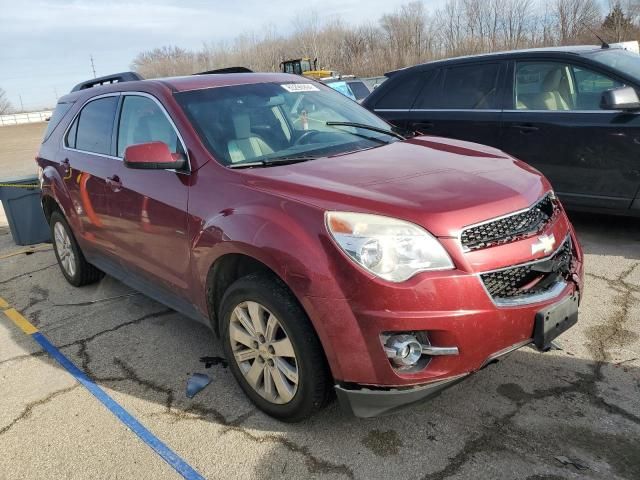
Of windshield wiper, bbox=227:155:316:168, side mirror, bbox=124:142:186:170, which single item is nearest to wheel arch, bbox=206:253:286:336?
windshield wiper, bbox=227:155:316:168

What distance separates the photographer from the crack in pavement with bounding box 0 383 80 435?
9.91 feet

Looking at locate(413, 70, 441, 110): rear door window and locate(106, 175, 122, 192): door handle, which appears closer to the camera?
locate(106, 175, 122, 192): door handle

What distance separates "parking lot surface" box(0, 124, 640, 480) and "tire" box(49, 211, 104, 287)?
3.15 feet

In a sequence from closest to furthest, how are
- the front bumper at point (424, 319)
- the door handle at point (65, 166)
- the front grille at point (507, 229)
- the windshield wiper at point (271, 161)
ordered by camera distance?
the front bumper at point (424, 319)
the front grille at point (507, 229)
the windshield wiper at point (271, 161)
the door handle at point (65, 166)

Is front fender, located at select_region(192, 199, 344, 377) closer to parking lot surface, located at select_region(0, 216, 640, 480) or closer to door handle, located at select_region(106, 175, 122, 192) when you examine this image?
parking lot surface, located at select_region(0, 216, 640, 480)

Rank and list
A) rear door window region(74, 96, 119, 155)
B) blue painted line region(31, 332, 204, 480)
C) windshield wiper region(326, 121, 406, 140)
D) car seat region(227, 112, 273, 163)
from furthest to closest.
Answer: rear door window region(74, 96, 119, 155), windshield wiper region(326, 121, 406, 140), car seat region(227, 112, 273, 163), blue painted line region(31, 332, 204, 480)

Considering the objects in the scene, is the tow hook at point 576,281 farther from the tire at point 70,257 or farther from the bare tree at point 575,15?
the bare tree at point 575,15

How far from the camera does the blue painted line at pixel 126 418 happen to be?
255cm

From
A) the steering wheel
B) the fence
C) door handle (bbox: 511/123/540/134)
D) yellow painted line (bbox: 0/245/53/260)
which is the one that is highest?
the steering wheel

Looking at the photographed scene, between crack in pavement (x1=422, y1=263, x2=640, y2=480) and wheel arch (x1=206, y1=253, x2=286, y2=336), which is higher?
wheel arch (x1=206, y1=253, x2=286, y2=336)

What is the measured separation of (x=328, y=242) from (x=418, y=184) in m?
0.56

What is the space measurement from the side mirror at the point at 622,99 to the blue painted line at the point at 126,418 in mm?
4193

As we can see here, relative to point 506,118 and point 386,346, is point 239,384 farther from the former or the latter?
point 506,118

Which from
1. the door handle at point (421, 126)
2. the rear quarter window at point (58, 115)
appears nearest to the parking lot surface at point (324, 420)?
the rear quarter window at point (58, 115)
